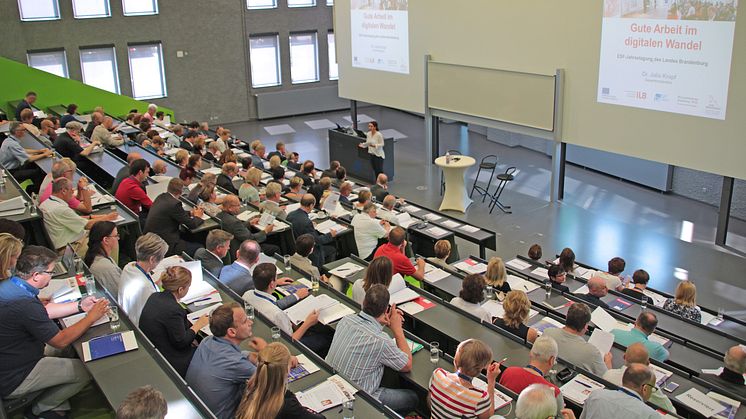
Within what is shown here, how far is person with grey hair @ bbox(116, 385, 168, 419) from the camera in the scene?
10.2 feet

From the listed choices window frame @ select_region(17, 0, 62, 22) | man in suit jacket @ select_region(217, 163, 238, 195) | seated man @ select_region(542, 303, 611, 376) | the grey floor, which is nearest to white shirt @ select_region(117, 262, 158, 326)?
seated man @ select_region(542, 303, 611, 376)

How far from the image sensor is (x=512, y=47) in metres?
12.4

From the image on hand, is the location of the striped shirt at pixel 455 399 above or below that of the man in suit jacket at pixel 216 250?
below

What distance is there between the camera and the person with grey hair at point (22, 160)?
928 cm

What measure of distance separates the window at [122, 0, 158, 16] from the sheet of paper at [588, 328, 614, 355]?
16450mm

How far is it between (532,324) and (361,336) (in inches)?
80.3

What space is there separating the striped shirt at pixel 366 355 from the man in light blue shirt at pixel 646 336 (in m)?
2.19

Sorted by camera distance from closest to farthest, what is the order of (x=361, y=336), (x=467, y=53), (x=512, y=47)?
1. (x=361, y=336)
2. (x=512, y=47)
3. (x=467, y=53)

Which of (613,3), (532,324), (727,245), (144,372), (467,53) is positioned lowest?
(727,245)

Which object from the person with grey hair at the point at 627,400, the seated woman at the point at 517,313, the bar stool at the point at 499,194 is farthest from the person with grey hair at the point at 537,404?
the bar stool at the point at 499,194

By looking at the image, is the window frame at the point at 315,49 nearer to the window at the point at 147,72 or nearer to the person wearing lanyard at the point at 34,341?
the window at the point at 147,72

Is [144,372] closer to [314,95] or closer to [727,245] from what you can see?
[727,245]

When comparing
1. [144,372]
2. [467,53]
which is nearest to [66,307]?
[144,372]

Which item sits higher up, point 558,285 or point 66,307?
point 66,307
